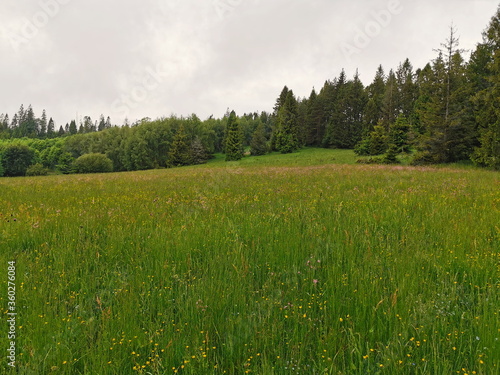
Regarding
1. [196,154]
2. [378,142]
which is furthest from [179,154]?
[378,142]

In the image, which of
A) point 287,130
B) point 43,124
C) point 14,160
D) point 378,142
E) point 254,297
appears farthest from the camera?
point 43,124

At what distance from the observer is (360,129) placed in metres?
62.3

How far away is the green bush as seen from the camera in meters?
63.1

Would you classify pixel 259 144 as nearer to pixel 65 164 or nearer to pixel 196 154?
pixel 196 154

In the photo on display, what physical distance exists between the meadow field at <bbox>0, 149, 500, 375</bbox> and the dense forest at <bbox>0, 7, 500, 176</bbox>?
23.1m

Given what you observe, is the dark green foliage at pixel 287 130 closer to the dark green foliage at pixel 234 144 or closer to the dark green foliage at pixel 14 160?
the dark green foliage at pixel 234 144

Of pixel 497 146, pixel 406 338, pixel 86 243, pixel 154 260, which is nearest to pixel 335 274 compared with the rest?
pixel 406 338

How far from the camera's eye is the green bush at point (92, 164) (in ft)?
207

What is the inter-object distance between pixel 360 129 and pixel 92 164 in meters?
67.7

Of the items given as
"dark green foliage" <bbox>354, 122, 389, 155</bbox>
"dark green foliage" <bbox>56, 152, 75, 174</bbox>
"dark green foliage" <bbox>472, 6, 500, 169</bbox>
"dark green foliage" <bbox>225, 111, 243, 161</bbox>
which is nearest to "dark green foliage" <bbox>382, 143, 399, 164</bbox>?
"dark green foliage" <bbox>472, 6, 500, 169</bbox>

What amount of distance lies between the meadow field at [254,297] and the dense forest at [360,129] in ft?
75.6

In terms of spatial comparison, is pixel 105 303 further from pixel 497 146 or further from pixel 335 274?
pixel 497 146

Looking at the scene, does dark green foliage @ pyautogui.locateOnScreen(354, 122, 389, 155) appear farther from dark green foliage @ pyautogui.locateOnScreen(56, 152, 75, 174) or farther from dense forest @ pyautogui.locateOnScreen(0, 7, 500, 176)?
dark green foliage @ pyautogui.locateOnScreen(56, 152, 75, 174)

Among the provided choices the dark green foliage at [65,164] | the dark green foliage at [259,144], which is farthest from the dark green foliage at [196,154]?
the dark green foliage at [65,164]
